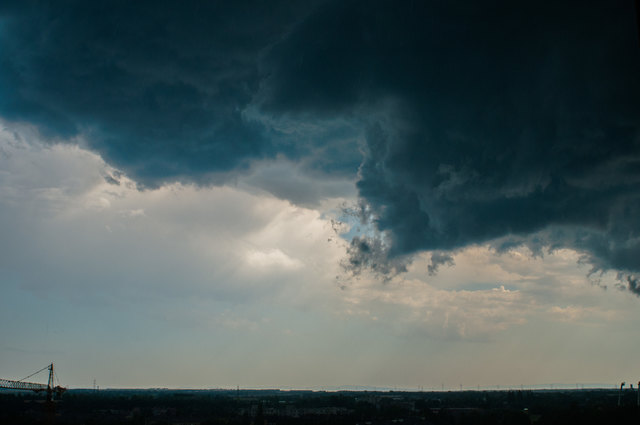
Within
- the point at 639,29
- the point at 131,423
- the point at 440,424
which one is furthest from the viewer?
the point at 440,424

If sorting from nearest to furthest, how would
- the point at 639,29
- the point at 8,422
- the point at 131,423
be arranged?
the point at 639,29 < the point at 8,422 < the point at 131,423

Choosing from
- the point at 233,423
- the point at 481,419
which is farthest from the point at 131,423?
the point at 481,419

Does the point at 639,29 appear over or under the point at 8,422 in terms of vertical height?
over

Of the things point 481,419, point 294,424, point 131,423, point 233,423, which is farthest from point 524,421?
point 131,423

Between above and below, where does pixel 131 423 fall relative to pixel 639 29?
below

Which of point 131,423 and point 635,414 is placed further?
point 131,423

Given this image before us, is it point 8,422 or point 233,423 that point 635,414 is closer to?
point 233,423

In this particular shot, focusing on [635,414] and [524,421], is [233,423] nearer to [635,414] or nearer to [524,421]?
[524,421]

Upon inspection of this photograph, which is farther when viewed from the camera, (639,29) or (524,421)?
(524,421)

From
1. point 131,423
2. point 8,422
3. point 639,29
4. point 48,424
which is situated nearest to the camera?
point 639,29
